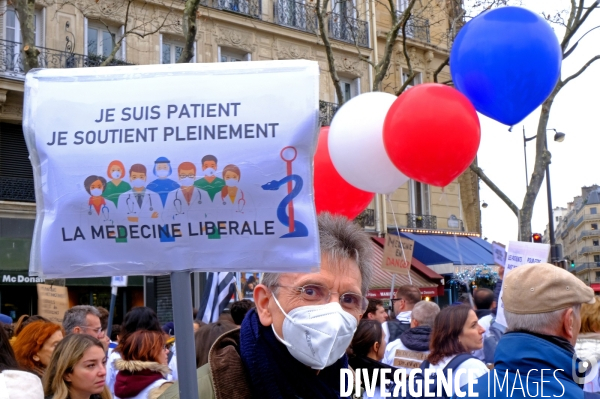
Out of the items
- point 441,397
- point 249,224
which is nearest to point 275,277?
point 249,224

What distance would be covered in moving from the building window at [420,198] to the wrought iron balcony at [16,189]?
11.7 m

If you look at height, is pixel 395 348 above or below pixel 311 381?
below

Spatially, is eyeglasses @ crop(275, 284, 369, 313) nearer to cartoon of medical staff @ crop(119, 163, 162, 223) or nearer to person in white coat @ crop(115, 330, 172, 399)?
cartoon of medical staff @ crop(119, 163, 162, 223)

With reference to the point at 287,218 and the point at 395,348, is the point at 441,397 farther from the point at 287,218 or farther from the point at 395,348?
the point at 287,218

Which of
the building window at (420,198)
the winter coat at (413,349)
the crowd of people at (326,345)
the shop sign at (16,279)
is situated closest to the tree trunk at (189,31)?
the winter coat at (413,349)

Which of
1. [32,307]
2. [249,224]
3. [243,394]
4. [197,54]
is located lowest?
[32,307]

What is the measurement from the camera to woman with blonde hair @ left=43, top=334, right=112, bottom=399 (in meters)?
3.89

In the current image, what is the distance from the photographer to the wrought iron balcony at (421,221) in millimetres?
21500

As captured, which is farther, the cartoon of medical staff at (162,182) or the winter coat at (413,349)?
the winter coat at (413,349)

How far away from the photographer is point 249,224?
2.13 metres

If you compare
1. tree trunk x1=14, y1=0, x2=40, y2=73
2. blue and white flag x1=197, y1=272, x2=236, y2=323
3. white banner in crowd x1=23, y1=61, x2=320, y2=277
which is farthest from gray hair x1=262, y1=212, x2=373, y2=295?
tree trunk x1=14, y1=0, x2=40, y2=73

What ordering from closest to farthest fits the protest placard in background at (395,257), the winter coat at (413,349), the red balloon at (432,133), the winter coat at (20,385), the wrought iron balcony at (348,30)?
1. the winter coat at (20,385)
2. the winter coat at (413,349)
3. the red balloon at (432,133)
4. the protest placard in background at (395,257)
5. the wrought iron balcony at (348,30)

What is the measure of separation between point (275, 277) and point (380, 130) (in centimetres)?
452

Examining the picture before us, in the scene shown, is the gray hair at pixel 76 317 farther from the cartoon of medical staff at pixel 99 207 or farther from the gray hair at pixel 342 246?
the cartoon of medical staff at pixel 99 207
